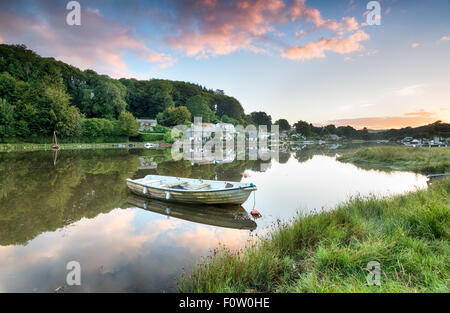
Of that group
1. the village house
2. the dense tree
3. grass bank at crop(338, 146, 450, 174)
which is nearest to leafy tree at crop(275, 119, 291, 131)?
the dense tree

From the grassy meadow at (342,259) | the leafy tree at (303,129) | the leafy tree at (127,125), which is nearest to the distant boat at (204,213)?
the grassy meadow at (342,259)

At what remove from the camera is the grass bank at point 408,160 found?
1870cm

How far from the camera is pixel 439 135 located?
56.2 m

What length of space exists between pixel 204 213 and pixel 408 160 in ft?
81.1

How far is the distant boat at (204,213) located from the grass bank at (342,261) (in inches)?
115

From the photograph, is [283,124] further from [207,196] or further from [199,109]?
[207,196]

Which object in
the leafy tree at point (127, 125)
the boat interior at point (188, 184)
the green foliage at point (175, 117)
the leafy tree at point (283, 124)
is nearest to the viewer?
the boat interior at point (188, 184)

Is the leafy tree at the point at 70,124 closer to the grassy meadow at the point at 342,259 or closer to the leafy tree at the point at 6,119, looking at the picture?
the leafy tree at the point at 6,119

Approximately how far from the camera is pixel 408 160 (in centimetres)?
2255

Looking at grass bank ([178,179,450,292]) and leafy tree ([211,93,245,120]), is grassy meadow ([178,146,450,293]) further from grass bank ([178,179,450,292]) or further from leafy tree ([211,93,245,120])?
leafy tree ([211,93,245,120])

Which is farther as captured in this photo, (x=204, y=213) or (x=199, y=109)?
(x=199, y=109)

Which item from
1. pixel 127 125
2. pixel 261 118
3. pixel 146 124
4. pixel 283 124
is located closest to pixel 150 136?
pixel 127 125
